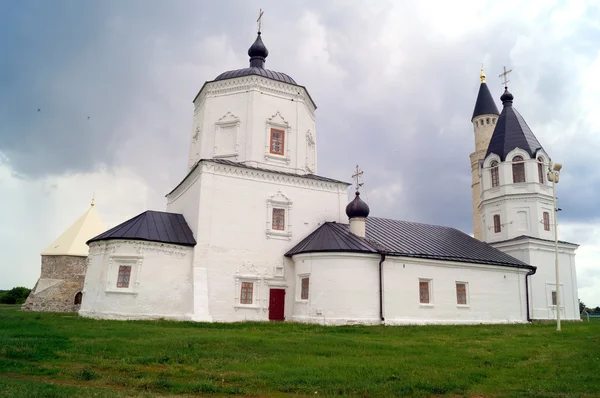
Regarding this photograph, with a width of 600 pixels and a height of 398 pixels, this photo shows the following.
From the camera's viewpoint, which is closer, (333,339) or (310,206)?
(333,339)

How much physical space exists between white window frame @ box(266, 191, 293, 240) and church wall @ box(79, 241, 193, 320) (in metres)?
4.03

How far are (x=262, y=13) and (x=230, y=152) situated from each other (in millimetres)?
8959

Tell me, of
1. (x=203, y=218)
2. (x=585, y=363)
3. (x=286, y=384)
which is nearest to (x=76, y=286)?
(x=203, y=218)

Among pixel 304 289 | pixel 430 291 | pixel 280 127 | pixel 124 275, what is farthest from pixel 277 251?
pixel 430 291

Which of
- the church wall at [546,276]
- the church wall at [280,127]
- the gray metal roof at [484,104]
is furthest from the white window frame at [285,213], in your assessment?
the gray metal roof at [484,104]

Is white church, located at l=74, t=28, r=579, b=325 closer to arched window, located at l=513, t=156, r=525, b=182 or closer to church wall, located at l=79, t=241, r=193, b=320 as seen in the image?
church wall, located at l=79, t=241, r=193, b=320

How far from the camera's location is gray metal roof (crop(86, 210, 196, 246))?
66.4ft

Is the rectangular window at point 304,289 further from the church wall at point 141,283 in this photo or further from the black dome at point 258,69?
the black dome at point 258,69

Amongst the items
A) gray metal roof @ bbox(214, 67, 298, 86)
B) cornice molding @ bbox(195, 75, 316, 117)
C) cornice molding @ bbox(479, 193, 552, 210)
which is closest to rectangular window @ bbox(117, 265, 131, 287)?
cornice molding @ bbox(195, 75, 316, 117)

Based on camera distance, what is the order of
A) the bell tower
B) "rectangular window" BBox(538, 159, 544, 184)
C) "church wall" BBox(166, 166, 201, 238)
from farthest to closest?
the bell tower, "rectangular window" BBox(538, 159, 544, 184), "church wall" BBox(166, 166, 201, 238)

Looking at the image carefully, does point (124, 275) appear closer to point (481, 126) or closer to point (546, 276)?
point (546, 276)

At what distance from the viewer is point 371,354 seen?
11250 mm

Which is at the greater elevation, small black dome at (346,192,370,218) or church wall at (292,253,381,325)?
small black dome at (346,192,370,218)

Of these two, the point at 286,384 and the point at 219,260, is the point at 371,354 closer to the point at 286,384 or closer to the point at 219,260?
the point at 286,384
